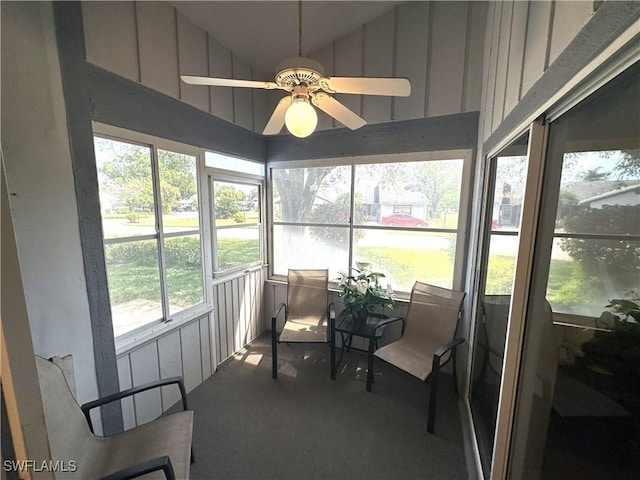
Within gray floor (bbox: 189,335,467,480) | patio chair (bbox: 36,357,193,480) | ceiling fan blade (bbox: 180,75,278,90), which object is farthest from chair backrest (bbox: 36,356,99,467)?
ceiling fan blade (bbox: 180,75,278,90)

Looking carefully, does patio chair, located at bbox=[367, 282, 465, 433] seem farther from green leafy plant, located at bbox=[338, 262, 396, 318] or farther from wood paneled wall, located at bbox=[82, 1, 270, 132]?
wood paneled wall, located at bbox=[82, 1, 270, 132]

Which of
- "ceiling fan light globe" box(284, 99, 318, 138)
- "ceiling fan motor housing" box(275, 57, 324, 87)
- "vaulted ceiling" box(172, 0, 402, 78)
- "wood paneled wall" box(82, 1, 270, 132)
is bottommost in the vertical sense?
"ceiling fan light globe" box(284, 99, 318, 138)

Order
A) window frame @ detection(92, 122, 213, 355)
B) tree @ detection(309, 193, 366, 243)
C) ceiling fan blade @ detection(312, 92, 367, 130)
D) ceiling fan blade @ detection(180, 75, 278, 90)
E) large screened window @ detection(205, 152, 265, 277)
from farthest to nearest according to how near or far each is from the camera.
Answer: tree @ detection(309, 193, 366, 243) < large screened window @ detection(205, 152, 265, 277) < window frame @ detection(92, 122, 213, 355) < ceiling fan blade @ detection(312, 92, 367, 130) < ceiling fan blade @ detection(180, 75, 278, 90)

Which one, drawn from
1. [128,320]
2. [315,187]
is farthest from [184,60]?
[128,320]

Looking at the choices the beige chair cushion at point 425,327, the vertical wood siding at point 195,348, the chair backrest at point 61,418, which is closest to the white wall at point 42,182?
the chair backrest at point 61,418

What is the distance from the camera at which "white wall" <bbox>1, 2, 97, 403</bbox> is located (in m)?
1.21

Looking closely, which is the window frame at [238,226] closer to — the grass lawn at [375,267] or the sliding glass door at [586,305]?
the grass lawn at [375,267]

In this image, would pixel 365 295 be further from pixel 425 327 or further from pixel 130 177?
pixel 130 177

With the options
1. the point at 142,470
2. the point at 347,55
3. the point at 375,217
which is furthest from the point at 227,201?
the point at 142,470

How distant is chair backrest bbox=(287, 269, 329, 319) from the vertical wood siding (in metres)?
0.50

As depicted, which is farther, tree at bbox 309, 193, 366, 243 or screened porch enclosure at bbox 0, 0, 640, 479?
tree at bbox 309, 193, 366, 243

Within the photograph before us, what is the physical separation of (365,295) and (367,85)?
1.73 metres

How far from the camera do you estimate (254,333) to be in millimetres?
3221

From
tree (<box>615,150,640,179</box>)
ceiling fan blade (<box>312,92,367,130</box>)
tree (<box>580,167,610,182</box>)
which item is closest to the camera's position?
tree (<box>615,150,640,179</box>)
